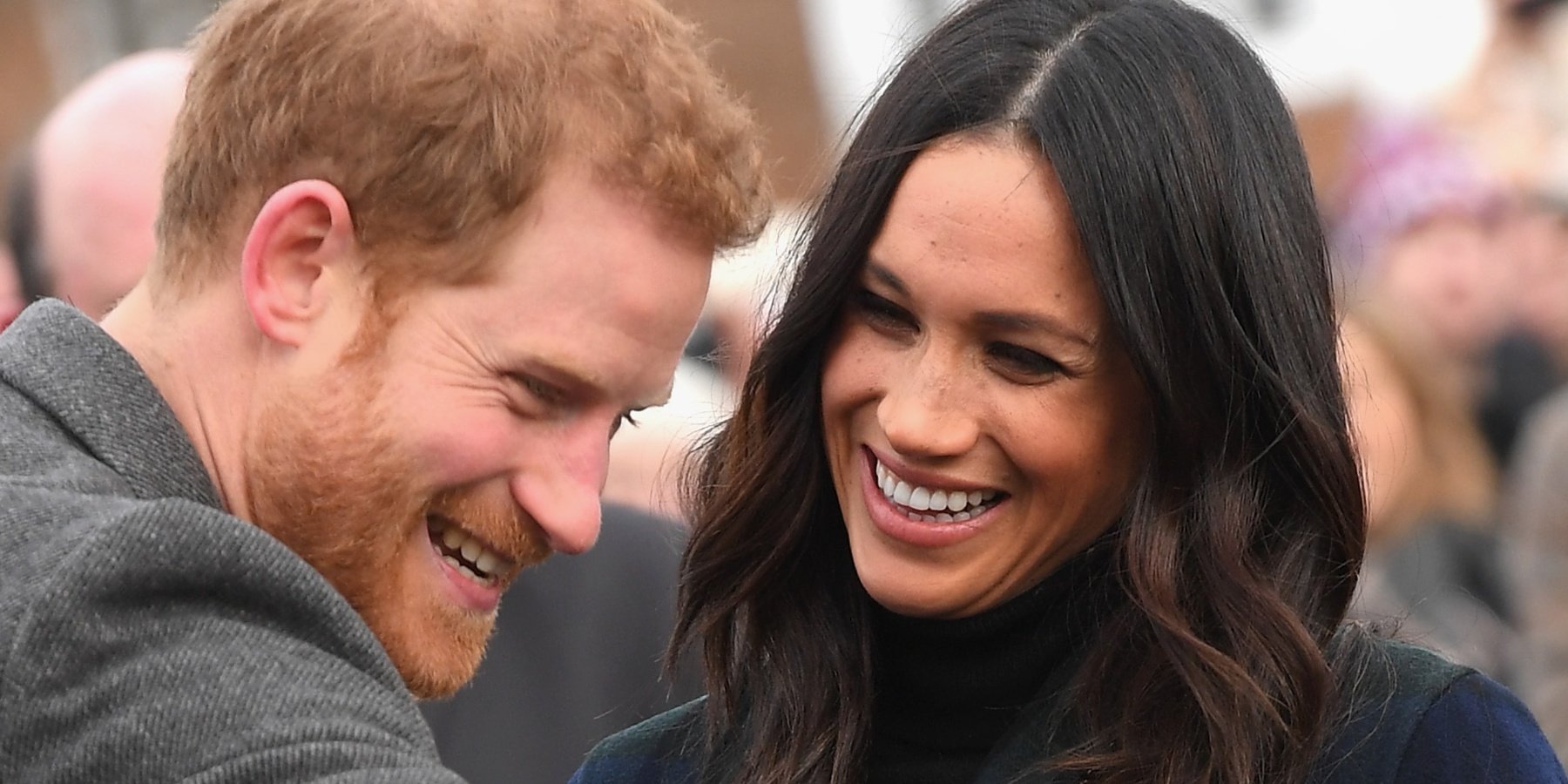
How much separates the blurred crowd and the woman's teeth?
1.20 feet

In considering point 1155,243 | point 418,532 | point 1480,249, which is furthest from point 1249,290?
point 1480,249

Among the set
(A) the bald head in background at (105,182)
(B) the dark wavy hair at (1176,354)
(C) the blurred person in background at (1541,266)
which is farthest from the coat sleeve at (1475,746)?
(C) the blurred person in background at (1541,266)

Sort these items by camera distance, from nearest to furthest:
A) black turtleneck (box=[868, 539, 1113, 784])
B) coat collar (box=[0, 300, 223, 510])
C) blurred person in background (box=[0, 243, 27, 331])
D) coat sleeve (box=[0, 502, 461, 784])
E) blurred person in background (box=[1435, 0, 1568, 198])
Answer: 1. coat sleeve (box=[0, 502, 461, 784])
2. coat collar (box=[0, 300, 223, 510])
3. black turtleneck (box=[868, 539, 1113, 784])
4. blurred person in background (box=[0, 243, 27, 331])
5. blurred person in background (box=[1435, 0, 1568, 198])

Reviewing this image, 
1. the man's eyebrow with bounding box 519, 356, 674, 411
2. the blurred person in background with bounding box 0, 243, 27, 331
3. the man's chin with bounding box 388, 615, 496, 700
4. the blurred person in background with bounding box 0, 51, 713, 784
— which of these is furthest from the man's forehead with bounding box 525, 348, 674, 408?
the blurred person in background with bounding box 0, 243, 27, 331

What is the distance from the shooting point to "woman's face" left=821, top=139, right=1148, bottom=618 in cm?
266

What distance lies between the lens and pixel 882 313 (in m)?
2.82

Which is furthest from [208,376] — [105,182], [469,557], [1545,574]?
[1545,574]

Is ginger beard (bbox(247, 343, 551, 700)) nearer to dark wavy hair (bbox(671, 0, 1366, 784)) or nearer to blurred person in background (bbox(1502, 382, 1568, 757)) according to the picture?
dark wavy hair (bbox(671, 0, 1366, 784))

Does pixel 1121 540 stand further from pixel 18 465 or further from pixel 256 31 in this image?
pixel 18 465

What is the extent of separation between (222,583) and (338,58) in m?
0.68

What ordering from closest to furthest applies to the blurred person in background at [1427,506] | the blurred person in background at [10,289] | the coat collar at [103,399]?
the coat collar at [103,399], the blurred person in background at [10,289], the blurred person in background at [1427,506]

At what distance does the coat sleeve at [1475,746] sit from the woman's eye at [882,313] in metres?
0.81

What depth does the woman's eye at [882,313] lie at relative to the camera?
2.79 metres

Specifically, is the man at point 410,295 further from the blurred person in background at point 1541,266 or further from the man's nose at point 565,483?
the blurred person in background at point 1541,266
